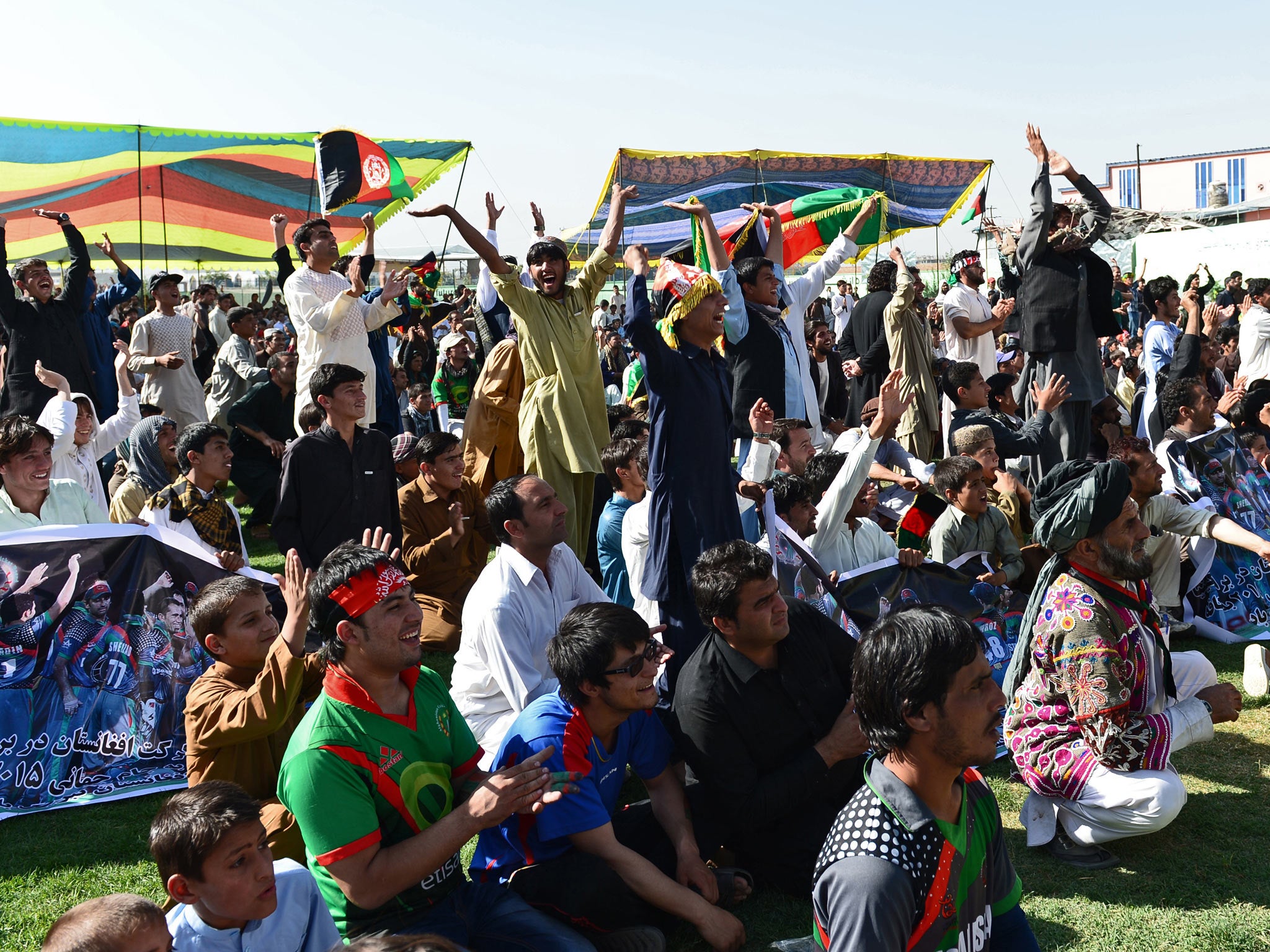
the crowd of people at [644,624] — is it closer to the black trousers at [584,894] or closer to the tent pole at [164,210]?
the black trousers at [584,894]

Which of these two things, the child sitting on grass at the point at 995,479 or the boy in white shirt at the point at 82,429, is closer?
the child sitting on grass at the point at 995,479

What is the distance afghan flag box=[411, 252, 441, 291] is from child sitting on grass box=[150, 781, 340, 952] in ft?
27.9

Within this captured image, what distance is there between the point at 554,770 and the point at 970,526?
3.07 meters

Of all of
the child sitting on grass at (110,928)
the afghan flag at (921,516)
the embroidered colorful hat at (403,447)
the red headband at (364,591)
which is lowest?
the child sitting on grass at (110,928)

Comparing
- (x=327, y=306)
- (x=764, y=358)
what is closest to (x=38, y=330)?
(x=327, y=306)

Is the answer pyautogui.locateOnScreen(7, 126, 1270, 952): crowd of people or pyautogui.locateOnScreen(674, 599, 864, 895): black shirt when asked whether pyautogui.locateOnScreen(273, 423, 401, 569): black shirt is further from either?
pyautogui.locateOnScreen(674, 599, 864, 895): black shirt

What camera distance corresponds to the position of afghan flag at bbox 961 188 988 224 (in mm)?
18562

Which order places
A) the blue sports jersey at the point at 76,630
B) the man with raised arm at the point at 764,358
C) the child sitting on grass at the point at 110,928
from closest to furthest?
1. the child sitting on grass at the point at 110,928
2. the blue sports jersey at the point at 76,630
3. the man with raised arm at the point at 764,358

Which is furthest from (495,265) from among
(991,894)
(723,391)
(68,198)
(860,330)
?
(68,198)

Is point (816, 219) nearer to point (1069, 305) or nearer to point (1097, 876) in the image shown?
point (1069, 305)

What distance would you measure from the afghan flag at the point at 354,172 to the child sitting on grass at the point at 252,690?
6229mm

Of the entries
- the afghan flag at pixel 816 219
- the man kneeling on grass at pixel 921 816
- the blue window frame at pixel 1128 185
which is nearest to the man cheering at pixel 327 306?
the man kneeling on grass at pixel 921 816

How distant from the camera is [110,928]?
2.36 m

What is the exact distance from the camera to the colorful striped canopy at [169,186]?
13625mm
